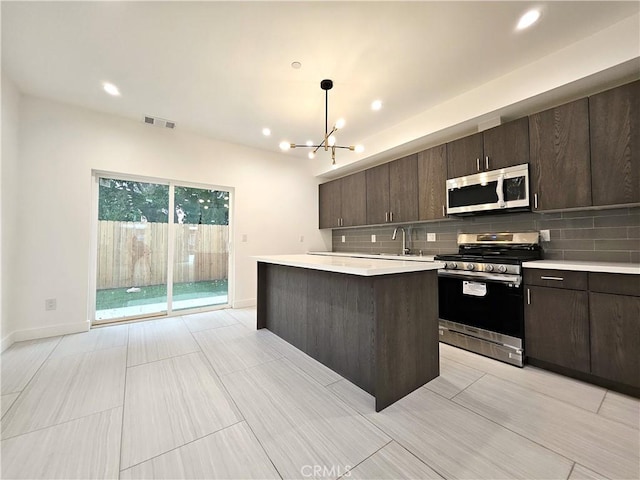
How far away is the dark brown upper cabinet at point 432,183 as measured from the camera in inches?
123

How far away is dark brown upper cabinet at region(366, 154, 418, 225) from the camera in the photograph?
3.50m

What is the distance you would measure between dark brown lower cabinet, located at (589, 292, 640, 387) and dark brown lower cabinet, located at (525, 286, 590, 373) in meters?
0.05

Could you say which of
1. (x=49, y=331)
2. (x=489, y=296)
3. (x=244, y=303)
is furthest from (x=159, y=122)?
(x=489, y=296)

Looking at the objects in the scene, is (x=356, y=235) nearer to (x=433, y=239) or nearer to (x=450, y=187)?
(x=433, y=239)

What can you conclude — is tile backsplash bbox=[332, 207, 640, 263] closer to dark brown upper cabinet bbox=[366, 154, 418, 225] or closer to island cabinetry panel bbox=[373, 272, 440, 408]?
dark brown upper cabinet bbox=[366, 154, 418, 225]

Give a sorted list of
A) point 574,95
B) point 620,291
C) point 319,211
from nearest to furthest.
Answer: point 620,291
point 574,95
point 319,211

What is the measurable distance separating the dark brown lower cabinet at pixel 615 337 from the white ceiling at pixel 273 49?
6.83 ft

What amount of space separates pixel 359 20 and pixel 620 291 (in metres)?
2.69

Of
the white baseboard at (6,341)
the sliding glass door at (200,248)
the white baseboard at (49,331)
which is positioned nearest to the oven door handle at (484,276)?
the sliding glass door at (200,248)

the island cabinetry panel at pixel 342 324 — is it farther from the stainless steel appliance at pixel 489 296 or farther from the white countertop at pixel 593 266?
the white countertop at pixel 593 266

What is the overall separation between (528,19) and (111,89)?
12.7 ft

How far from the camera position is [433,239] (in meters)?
3.64

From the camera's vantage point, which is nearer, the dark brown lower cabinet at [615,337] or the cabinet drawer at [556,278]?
the dark brown lower cabinet at [615,337]

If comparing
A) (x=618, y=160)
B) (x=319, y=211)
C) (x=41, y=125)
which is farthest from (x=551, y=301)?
(x=41, y=125)
